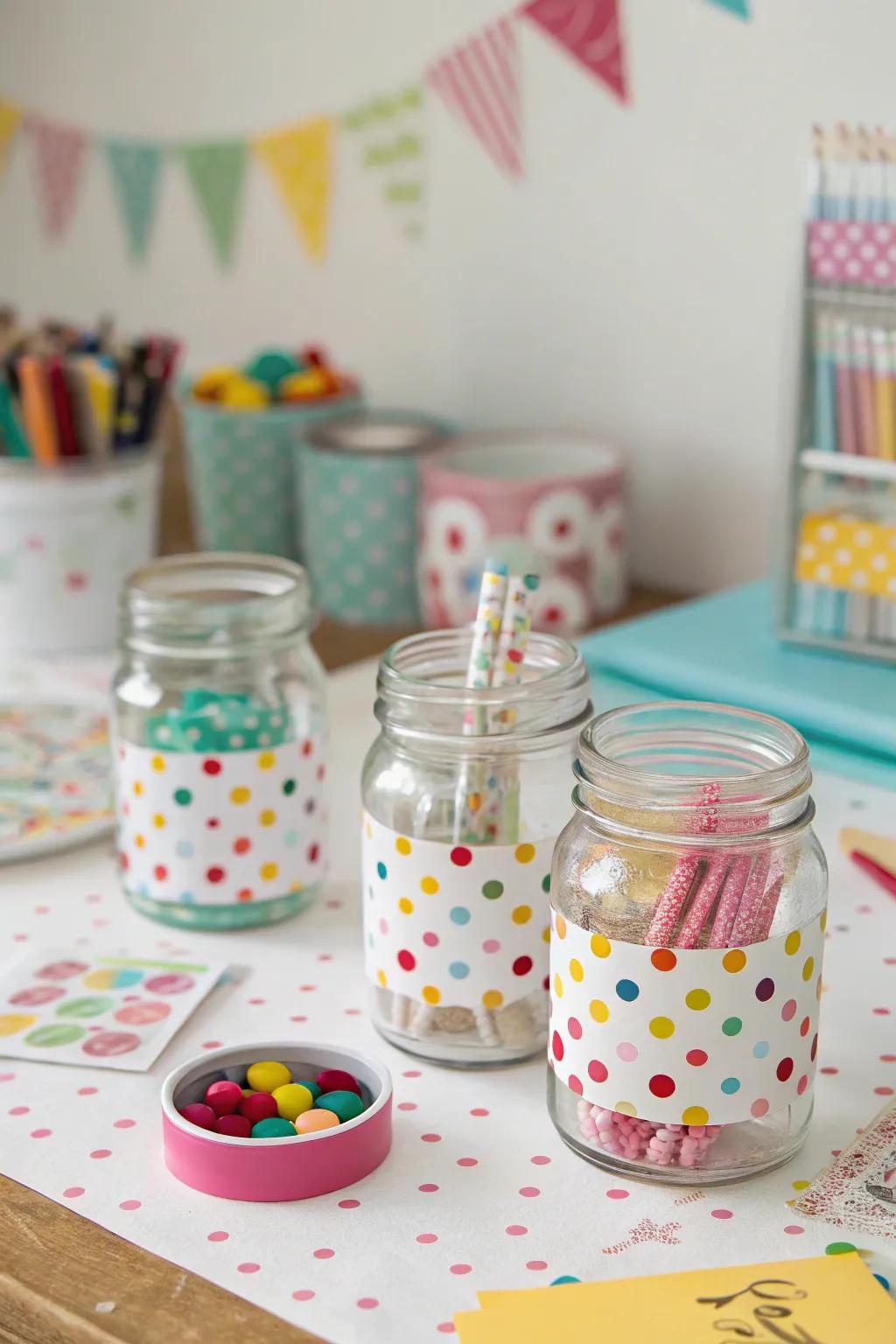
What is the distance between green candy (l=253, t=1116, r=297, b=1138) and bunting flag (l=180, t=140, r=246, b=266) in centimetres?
119

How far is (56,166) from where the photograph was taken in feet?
6.01

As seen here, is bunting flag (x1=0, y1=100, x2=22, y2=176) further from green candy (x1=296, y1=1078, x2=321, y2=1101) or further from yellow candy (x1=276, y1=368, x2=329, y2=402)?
green candy (x1=296, y1=1078, x2=321, y2=1101)

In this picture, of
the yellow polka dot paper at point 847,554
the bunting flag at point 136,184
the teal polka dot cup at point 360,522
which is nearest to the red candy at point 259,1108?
the yellow polka dot paper at point 847,554

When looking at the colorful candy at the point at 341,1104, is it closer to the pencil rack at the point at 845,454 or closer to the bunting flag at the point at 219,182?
the pencil rack at the point at 845,454

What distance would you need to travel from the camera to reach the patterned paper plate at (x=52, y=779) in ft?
2.95

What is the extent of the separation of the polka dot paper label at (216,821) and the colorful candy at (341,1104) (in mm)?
205

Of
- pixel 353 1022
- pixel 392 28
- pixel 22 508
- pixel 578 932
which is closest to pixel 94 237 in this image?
pixel 392 28

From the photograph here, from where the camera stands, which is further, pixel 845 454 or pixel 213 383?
pixel 213 383

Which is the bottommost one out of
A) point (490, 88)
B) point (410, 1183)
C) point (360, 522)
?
point (410, 1183)

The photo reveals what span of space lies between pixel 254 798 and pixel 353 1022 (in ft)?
0.43

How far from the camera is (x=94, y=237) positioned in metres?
1.82

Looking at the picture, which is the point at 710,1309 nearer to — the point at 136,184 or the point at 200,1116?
the point at 200,1116

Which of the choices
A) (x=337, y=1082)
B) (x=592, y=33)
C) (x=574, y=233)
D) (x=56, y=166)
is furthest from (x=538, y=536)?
(x=56, y=166)

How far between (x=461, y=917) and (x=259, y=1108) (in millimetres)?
110
